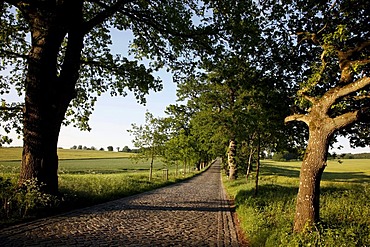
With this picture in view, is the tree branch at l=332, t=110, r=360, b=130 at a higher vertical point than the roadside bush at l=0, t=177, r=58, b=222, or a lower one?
higher

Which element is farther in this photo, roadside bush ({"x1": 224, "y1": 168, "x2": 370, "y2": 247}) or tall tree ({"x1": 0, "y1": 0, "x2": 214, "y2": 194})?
tall tree ({"x1": 0, "y1": 0, "x2": 214, "y2": 194})

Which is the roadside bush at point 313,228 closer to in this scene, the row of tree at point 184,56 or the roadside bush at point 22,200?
the row of tree at point 184,56

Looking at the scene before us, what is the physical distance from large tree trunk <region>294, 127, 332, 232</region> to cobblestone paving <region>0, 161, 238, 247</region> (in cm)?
211

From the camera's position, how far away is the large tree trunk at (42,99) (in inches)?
410

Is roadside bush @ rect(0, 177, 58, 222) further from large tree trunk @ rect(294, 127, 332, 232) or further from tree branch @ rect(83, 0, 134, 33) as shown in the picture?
large tree trunk @ rect(294, 127, 332, 232)

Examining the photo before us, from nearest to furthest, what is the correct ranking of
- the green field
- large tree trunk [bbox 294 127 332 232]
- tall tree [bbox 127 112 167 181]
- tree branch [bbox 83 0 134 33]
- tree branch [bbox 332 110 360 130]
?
1. tree branch [bbox 332 110 360 130]
2. large tree trunk [bbox 294 127 332 232]
3. tree branch [bbox 83 0 134 33]
4. tall tree [bbox 127 112 167 181]
5. the green field

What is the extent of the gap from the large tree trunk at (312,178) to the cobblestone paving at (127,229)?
2.11 meters

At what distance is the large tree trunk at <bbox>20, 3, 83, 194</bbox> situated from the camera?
34.1ft

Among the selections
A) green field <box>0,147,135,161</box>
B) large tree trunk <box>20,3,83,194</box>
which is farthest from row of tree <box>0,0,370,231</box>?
green field <box>0,147,135,161</box>

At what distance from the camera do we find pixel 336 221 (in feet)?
26.3

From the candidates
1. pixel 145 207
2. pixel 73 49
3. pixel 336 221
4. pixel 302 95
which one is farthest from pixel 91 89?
pixel 336 221

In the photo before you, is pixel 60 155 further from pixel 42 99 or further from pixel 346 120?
pixel 346 120

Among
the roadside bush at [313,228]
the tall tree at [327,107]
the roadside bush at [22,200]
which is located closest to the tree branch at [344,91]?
the tall tree at [327,107]

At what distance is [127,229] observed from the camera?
8359mm
